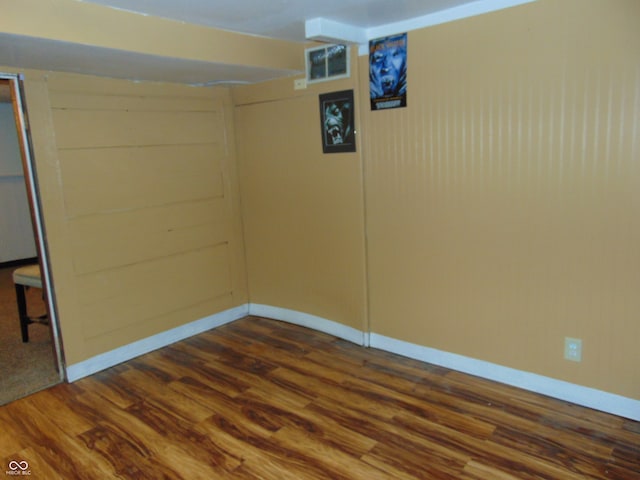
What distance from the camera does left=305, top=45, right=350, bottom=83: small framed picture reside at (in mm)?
3309

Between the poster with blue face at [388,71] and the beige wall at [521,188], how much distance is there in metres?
0.07

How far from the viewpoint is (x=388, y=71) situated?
10.2ft

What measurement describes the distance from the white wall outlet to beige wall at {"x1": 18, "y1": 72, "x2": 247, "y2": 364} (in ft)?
8.88

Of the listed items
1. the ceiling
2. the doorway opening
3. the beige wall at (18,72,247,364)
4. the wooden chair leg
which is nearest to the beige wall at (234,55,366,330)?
the beige wall at (18,72,247,364)

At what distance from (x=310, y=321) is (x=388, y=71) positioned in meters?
2.07

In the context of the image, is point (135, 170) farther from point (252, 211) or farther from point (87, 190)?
point (252, 211)

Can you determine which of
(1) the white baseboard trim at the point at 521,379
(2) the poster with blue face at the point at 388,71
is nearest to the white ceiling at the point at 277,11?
(2) the poster with blue face at the point at 388,71

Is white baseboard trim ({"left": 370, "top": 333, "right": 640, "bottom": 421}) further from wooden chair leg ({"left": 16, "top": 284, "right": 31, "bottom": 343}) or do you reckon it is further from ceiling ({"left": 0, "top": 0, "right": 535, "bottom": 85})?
wooden chair leg ({"left": 16, "top": 284, "right": 31, "bottom": 343})

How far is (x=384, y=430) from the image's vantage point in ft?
8.32

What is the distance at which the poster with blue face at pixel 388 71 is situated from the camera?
10.00 ft

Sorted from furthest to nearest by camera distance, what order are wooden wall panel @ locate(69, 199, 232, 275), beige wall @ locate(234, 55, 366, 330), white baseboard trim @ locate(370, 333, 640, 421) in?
beige wall @ locate(234, 55, 366, 330), wooden wall panel @ locate(69, 199, 232, 275), white baseboard trim @ locate(370, 333, 640, 421)

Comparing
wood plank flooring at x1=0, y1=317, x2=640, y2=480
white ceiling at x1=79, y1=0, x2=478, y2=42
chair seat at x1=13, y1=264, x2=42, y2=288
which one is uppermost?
white ceiling at x1=79, y1=0, x2=478, y2=42

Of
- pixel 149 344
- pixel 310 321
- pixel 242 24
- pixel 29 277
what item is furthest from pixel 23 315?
pixel 242 24

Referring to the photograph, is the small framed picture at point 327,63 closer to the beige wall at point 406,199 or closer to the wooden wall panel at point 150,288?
the beige wall at point 406,199
